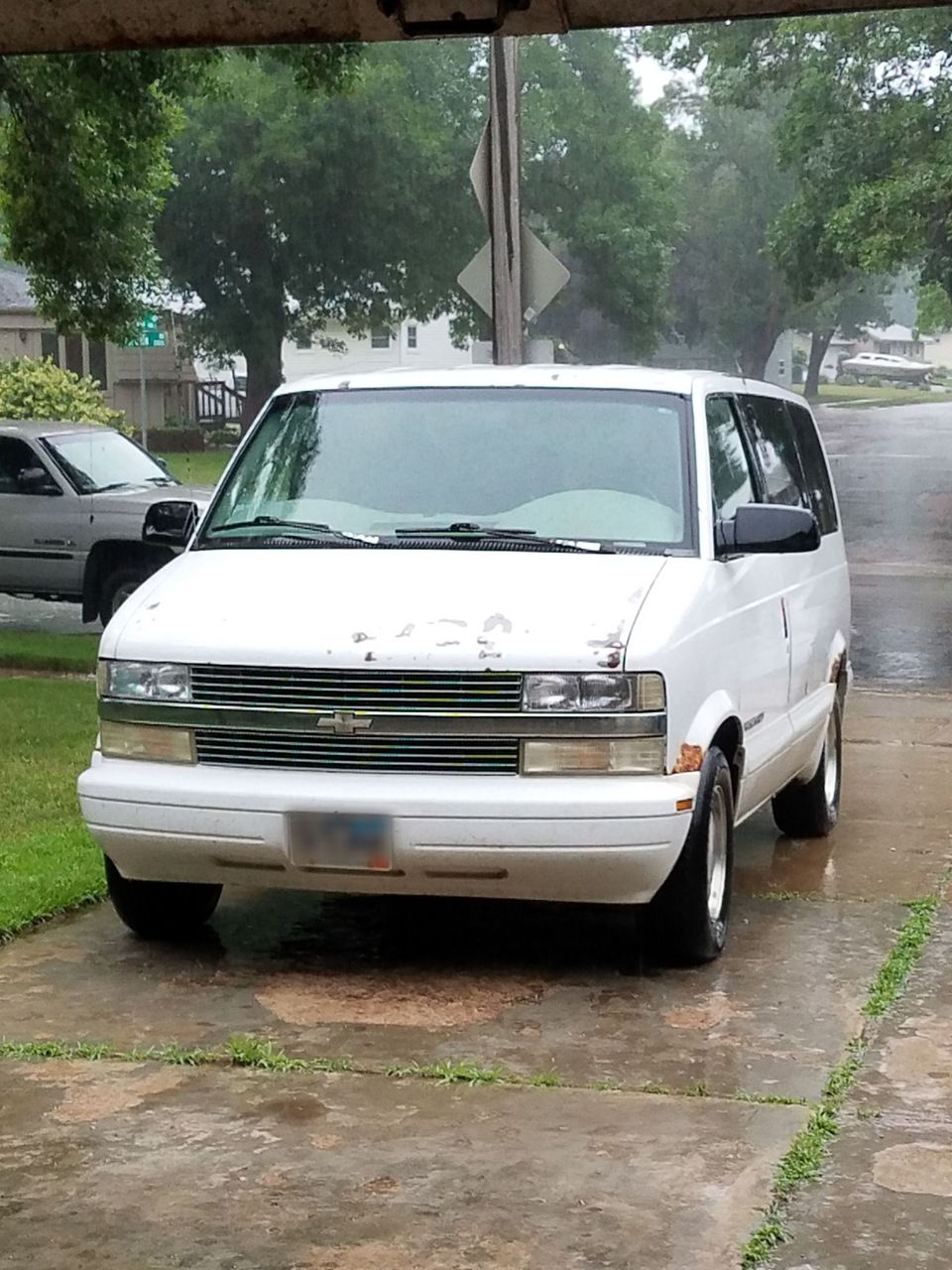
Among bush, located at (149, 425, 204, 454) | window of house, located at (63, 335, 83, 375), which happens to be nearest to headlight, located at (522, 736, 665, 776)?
bush, located at (149, 425, 204, 454)

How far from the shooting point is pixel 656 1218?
4.36 m

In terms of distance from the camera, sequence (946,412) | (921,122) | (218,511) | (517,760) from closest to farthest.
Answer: (517,760), (218,511), (921,122), (946,412)

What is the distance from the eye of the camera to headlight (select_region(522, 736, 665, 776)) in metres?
5.87

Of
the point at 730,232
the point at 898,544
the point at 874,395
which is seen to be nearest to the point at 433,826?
the point at 898,544

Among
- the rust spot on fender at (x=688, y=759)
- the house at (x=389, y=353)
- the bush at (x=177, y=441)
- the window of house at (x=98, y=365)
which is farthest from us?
the house at (x=389, y=353)

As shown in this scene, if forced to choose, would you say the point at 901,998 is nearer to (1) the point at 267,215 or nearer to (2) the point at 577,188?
(1) the point at 267,215

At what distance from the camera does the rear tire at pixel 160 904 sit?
655cm

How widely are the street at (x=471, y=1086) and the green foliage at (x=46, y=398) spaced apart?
1123 inches

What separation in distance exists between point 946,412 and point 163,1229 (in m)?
70.3

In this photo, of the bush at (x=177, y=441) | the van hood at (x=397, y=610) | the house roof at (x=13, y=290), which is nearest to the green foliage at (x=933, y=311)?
the bush at (x=177, y=441)

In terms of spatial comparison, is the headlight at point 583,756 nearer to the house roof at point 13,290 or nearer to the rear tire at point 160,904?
the rear tire at point 160,904

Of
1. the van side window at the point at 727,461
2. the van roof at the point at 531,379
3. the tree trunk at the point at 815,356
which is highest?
the van roof at the point at 531,379

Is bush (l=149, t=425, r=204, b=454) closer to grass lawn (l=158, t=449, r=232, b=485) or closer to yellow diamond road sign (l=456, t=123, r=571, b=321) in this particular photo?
grass lawn (l=158, t=449, r=232, b=485)

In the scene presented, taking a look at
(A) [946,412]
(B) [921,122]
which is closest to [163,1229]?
(B) [921,122]
